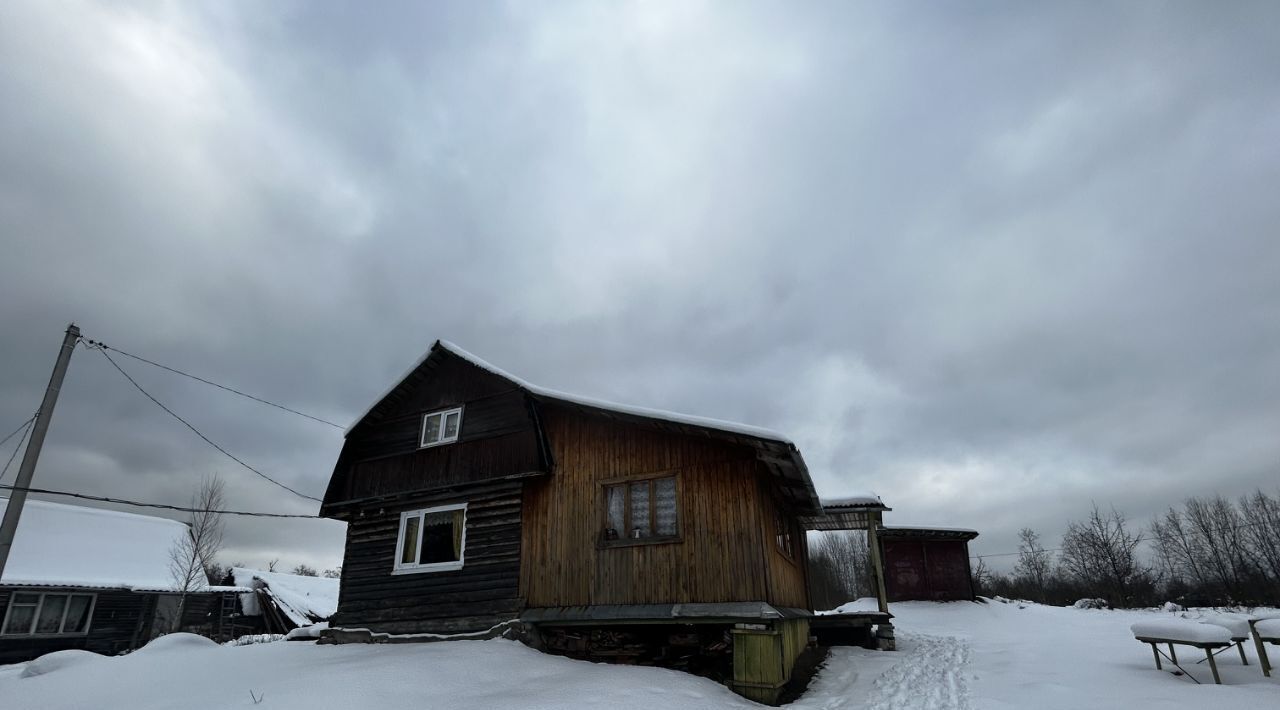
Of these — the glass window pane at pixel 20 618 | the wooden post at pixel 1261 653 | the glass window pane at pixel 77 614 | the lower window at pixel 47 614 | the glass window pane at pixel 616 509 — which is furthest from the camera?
the glass window pane at pixel 77 614

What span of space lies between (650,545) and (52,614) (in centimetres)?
A: 2805

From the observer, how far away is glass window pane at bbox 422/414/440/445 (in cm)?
1575

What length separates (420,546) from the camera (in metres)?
15.1

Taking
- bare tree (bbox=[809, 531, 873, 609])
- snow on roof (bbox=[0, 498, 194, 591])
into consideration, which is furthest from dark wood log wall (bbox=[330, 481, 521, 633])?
bare tree (bbox=[809, 531, 873, 609])

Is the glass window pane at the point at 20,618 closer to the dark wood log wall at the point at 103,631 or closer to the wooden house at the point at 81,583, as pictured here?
the wooden house at the point at 81,583

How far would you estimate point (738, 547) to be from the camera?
449 inches

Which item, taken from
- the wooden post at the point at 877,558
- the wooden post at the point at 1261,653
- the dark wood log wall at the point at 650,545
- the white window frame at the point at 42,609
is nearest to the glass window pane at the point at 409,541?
the dark wood log wall at the point at 650,545

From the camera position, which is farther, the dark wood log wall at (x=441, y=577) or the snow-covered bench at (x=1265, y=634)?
the dark wood log wall at (x=441, y=577)

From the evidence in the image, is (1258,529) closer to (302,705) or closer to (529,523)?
(529,523)

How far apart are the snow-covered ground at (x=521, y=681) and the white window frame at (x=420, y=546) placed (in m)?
1.80

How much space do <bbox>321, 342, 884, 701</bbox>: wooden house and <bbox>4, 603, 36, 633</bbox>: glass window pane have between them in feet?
62.0

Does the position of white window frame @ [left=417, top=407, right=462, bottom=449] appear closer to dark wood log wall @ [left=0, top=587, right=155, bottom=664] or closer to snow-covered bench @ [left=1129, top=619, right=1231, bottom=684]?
snow-covered bench @ [left=1129, top=619, right=1231, bottom=684]

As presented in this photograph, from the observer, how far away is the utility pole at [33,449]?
11.1 m

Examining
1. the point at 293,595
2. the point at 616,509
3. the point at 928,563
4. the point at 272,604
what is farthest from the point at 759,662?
the point at 272,604
